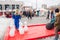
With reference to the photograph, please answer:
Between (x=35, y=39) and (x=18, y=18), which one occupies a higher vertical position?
(x=18, y=18)

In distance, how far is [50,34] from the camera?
11.0 feet

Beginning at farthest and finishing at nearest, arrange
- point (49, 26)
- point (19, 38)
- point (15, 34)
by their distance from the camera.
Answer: point (49, 26)
point (15, 34)
point (19, 38)

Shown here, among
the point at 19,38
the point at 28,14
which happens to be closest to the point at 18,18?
the point at 19,38

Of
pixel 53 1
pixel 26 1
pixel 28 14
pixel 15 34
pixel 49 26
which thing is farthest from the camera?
pixel 26 1

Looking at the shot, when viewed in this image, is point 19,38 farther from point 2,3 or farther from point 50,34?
point 2,3

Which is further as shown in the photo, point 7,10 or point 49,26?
point 7,10

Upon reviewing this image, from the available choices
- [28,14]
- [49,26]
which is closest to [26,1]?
[28,14]

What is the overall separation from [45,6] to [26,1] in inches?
60.3

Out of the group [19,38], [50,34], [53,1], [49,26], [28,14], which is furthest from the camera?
[53,1]

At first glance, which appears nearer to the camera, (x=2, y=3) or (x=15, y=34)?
(x=15, y=34)

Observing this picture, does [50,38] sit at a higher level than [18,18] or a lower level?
lower

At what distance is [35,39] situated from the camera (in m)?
2.94

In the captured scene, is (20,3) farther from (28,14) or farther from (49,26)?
(49,26)

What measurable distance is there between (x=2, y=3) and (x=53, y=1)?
397 centimetres
